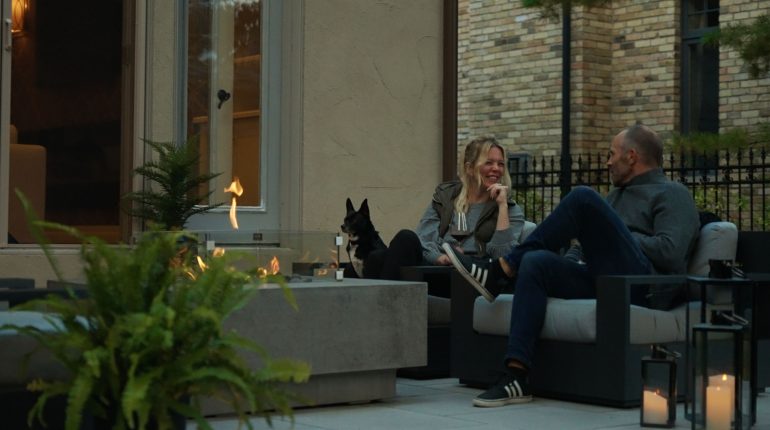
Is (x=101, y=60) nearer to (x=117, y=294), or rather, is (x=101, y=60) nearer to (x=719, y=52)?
(x=117, y=294)

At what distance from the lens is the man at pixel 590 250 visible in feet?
18.9

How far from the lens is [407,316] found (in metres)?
5.73

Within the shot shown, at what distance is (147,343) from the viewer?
2.96 m

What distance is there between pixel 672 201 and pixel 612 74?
11020mm

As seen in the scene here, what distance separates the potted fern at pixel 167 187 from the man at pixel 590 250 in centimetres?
245

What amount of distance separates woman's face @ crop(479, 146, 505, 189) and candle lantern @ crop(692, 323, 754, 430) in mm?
2218

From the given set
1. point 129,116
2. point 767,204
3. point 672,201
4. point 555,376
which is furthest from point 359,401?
point 767,204

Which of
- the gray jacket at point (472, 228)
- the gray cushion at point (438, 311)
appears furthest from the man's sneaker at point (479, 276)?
the gray cushion at point (438, 311)

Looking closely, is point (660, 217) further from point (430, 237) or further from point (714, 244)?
point (430, 237)

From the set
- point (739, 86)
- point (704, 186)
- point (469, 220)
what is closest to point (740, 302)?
point (469, 220)

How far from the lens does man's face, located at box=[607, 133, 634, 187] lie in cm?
622

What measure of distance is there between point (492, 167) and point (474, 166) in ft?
0.37

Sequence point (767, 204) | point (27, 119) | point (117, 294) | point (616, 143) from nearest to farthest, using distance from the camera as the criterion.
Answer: point (117, 294) → point (616, 143) → point (27, 119) → point (767, 204)

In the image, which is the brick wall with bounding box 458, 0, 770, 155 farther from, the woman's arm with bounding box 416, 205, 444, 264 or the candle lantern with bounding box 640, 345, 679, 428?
the candle lantern with bounding box 640, 345, 679, 428
